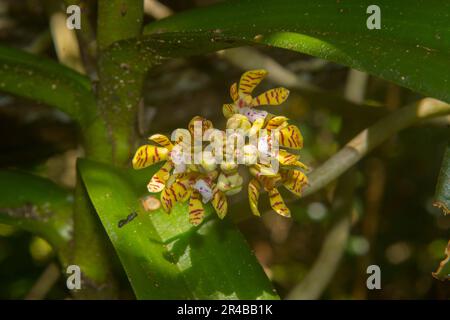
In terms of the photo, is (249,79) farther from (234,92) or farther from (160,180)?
(160,180)

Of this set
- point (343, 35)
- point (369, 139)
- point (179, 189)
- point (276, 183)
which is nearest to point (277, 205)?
point (276, 183)

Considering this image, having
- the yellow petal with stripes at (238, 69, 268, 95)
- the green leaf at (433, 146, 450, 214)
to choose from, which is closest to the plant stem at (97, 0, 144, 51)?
the yellow petal with stripes at (238, 69, 268, 95)

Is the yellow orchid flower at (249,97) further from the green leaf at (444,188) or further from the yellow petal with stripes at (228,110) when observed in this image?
the green leaf at (444,188)

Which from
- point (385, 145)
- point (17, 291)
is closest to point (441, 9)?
point (385, 145)

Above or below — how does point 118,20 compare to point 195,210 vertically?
above

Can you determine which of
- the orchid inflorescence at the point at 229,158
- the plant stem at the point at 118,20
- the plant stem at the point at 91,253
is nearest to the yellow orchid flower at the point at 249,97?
the orchid inflorescence at the point at 229,158
